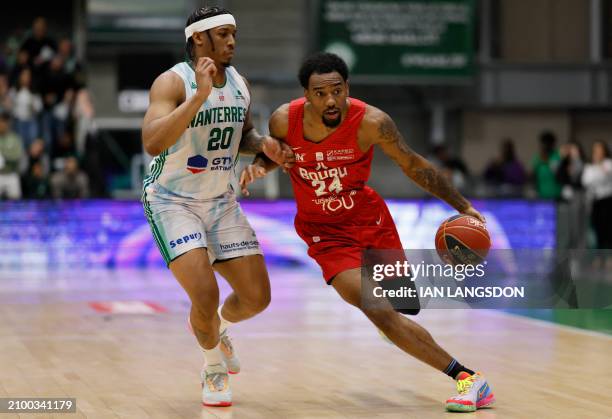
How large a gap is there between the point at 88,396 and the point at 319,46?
1290cm

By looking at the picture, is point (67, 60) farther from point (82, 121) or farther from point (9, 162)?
point (9, 162)

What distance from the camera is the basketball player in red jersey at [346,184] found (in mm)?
6301

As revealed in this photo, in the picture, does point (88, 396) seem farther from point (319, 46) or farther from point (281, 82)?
point (281, 82)

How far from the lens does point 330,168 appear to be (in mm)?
6570

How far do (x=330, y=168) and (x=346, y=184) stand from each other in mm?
138

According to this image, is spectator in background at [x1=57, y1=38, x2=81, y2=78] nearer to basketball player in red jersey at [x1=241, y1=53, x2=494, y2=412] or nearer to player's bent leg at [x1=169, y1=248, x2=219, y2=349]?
basketball player in red jersey at [x1=241, y1=53, x2=494, y2=412]

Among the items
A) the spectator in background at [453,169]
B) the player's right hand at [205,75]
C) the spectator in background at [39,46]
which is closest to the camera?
the player's right hand at [205,75]

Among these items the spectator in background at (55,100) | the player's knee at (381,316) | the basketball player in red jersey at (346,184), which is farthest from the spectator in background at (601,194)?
the player's knee at (381,316)

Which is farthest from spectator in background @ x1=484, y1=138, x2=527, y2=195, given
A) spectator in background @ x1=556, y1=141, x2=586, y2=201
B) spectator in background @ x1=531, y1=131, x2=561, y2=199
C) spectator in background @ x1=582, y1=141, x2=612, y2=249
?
spectator in background @ x1=582, y1=141, x2=612, y2=249

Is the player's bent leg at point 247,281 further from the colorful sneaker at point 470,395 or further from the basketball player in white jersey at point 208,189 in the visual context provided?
the colorful sneaker at point 470,395

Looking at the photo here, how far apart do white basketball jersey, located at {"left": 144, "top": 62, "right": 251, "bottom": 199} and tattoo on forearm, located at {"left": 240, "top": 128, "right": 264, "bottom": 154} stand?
0.09m

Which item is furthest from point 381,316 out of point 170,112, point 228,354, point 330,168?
point 170,112

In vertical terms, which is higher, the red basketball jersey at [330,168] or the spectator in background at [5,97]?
the red basketball jersey at [330,168]

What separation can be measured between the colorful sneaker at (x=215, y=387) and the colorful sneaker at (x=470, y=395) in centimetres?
125
